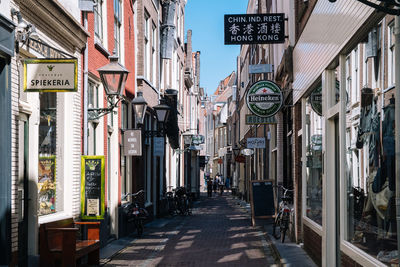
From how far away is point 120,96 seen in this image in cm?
1016

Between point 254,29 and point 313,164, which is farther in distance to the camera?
point 254,29

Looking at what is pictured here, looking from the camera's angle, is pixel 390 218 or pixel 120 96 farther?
pixel 120 96

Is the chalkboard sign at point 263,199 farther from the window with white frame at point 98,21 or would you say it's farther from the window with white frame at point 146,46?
the window with white frame at point 98,21

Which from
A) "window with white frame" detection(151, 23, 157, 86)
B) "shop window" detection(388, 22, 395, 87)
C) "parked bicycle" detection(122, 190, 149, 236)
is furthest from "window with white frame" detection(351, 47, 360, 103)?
"window with white frame" detection(151, 23, 157, 86)

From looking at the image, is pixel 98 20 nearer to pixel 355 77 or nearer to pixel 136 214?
pixel 136 214

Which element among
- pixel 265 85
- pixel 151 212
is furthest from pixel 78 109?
pixel 151 212

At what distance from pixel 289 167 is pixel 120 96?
20.3ft

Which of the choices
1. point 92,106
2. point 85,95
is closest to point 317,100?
point 85,95

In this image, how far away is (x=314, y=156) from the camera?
10.1 m

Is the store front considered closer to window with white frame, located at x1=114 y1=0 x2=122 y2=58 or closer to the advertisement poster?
the advertisement poster

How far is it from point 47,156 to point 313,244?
440 centimetres

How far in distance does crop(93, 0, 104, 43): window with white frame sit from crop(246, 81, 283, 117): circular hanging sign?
12.8 ft

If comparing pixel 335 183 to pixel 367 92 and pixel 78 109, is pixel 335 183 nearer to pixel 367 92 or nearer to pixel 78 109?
pixel 367 92

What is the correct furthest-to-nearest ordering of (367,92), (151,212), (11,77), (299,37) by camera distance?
(151,212) → (299,37) → (11,77) → (367,92)
